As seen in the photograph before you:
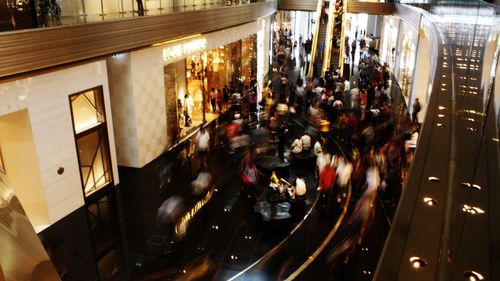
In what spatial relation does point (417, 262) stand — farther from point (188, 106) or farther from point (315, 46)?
point (315, 46)

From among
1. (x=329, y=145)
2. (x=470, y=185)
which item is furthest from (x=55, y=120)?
(x=470, y=185)

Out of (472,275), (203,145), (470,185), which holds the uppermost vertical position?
(470,185)

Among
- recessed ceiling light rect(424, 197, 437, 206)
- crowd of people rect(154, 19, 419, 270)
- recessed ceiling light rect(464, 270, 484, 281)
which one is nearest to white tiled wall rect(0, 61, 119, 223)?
crowd of people rect(154, 19, 419, 270)

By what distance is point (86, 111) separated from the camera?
424 inches

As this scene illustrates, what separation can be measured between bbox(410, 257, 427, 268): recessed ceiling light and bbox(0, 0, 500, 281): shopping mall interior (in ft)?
0.03

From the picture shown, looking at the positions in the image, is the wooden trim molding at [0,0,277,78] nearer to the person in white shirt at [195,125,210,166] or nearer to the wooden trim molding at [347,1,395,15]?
the person in white shirt at [195,125,210,166]

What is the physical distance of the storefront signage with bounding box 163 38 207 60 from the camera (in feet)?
44.5

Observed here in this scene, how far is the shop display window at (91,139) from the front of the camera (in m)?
10.5

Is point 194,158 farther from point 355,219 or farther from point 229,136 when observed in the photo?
point 355,219

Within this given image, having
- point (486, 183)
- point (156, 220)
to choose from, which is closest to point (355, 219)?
point (156, 220)

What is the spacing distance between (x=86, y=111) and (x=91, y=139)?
2.34ft

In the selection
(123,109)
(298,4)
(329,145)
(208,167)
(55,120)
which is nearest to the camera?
(55,120)

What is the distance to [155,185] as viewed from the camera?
37.7 feet

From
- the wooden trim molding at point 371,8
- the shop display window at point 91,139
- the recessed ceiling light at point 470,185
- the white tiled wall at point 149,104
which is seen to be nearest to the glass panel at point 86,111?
the shop display window at point 91,139
